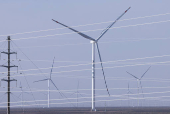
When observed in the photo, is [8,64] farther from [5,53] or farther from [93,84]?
[93,84]

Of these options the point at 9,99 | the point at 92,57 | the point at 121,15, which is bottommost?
the point at 9,99

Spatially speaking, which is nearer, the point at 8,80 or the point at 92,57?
the point at 8,80

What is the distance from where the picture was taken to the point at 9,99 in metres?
70.2

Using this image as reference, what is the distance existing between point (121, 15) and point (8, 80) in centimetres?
4203

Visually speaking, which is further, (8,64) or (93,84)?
(93,84)

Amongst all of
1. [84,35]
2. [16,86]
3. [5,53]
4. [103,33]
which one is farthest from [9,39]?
[103,33]

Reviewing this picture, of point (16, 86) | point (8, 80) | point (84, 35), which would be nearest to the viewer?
point (16, 86)

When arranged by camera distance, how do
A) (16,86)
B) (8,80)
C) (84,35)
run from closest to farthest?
(16,86) → (8,80) → (84,35)

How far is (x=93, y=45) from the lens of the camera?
110m

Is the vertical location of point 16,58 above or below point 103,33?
below

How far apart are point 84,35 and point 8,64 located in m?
34.9

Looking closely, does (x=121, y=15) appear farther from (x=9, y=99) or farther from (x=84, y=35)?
(x=9, y=99)

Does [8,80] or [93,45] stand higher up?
[93,45]

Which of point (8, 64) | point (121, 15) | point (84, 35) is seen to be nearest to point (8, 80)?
point (8, 64)
